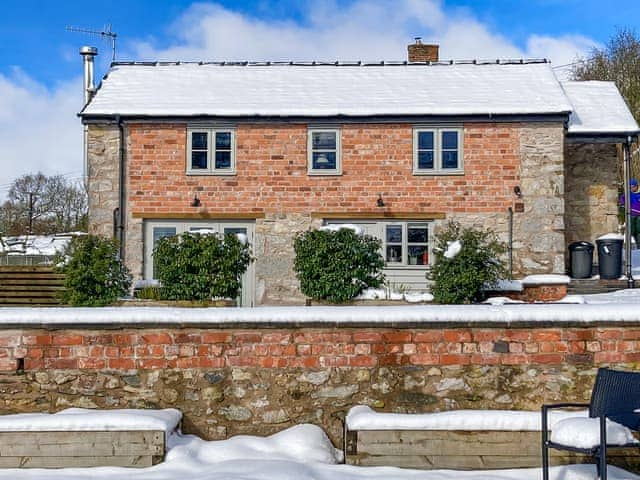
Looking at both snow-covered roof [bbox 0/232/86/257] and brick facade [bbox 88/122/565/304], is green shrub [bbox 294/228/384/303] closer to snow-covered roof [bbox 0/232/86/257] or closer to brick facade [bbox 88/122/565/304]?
brick facade [bbox 88/122/565/304]

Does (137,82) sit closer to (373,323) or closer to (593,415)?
(373,323)

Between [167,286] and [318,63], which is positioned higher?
[318,63]

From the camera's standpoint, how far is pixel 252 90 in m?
16.7

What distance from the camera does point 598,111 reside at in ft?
57.6

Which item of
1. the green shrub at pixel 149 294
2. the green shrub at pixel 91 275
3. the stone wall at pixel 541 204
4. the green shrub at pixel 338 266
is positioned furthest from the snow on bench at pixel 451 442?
the stone wall at pixel 541 204

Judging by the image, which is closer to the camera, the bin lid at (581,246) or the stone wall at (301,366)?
the stone wall at (301,366)

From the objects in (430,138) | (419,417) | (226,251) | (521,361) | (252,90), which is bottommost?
(419,417)

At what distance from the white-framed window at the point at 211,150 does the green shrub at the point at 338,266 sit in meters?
4.95

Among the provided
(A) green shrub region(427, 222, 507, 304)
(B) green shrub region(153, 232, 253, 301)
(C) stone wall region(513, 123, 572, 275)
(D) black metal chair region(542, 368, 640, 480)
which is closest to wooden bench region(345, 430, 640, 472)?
(D) black metal chair region(542, 368, 640, 480)

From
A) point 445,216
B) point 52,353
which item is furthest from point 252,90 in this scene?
point 52,353

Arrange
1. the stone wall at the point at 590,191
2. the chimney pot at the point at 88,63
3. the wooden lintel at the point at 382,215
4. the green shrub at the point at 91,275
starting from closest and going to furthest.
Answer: the green shrub at the point at 91,275 < the wooden lintel at the point at 382,215 < the stone wall at the point at 590,191 < the chimney pot at the point at 88,63

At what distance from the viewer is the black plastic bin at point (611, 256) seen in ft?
50.8

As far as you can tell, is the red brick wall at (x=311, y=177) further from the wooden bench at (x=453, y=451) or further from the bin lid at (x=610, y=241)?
the wooden bench at (x=453, y=451)

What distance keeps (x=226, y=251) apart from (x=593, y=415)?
6.49 metres
